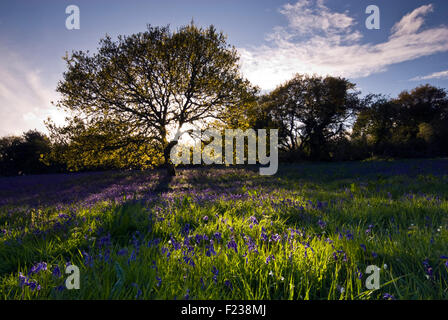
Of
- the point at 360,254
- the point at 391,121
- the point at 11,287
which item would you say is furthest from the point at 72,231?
the point at 391,121

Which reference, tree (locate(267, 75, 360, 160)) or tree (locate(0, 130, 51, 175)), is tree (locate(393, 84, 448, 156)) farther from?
tree (locate(0, 130, 51, 175))

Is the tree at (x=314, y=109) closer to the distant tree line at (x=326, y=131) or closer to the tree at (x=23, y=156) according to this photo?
the distant tree line at (x=326, y=131)

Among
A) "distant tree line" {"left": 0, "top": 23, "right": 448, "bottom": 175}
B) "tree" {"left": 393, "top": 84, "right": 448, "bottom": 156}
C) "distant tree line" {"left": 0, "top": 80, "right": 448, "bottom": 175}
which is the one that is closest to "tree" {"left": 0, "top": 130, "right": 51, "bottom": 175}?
"distant tree line" {"left": 0, "top": 80, "right": 448, "bottom": 175}

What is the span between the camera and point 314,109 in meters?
36.9

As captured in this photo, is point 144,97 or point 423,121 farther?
point 423,121

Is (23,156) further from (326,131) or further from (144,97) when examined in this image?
→ (326,131)

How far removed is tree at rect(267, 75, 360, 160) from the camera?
36.5 meters

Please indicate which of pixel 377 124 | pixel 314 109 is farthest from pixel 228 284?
pixel 377 124

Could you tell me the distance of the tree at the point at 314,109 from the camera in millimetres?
36500

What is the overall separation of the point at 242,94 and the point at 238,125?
2.10 m

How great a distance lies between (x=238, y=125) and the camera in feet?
49.6

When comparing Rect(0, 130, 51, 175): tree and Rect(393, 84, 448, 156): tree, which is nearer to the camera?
Rect(0, 130, 51, 175): tree

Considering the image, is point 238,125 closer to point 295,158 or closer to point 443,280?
point 443,280

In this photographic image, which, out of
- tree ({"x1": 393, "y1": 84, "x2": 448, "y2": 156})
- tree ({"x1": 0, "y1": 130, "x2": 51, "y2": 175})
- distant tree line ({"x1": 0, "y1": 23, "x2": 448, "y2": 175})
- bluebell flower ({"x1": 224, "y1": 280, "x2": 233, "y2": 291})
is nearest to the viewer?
bluebell flower ({"x1": 224, "y1": 280, "x2": 233, "y2": 291})
